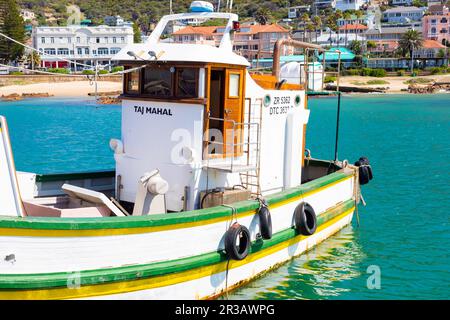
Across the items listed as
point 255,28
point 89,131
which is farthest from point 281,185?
point 255,28

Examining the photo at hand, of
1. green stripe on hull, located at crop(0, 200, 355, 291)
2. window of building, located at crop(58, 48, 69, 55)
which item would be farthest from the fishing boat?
window of building, located at crop(58, 48, 69, 55)

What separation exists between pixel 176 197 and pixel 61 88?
85.2 m

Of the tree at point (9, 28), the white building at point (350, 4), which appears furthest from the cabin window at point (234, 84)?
the white building at point (350, 4)

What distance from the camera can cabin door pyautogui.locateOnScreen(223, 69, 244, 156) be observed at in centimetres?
1120

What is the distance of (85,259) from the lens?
8609mm

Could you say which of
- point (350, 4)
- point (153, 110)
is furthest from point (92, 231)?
point (350, 4)

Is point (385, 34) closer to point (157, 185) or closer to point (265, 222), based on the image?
point (265, 222)

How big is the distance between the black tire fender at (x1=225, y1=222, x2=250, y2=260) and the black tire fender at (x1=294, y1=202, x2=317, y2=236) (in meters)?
2.11

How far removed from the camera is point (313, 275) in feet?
42.6

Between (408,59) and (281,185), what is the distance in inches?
4784

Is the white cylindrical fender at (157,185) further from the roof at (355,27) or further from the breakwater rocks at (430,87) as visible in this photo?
the roof at (355,27)

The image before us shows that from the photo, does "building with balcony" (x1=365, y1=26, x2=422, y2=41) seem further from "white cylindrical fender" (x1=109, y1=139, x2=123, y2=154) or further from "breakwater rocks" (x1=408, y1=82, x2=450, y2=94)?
"white cylindrical fender" (x1=109, y1=139, x2=123, y2=154)

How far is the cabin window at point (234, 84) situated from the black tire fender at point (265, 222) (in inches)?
81.2
